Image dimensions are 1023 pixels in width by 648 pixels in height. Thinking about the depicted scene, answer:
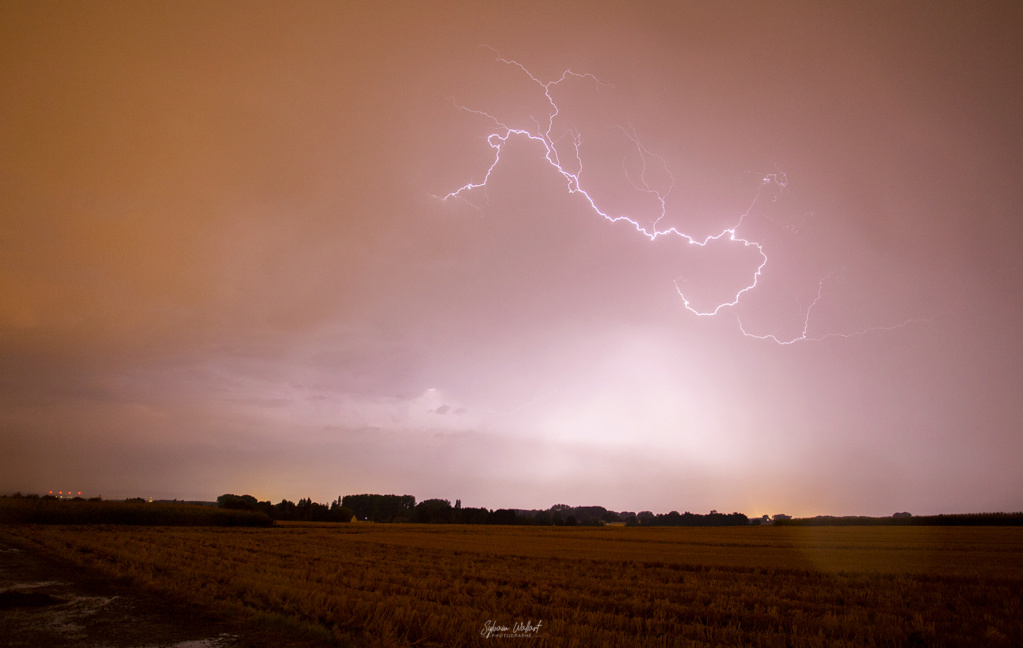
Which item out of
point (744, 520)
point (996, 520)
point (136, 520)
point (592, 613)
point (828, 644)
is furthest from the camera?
point (744, 520)

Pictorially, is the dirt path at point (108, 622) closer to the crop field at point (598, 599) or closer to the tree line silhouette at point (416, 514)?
the crop field at point (598, 599)

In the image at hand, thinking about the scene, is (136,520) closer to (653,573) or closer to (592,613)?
(653,573)

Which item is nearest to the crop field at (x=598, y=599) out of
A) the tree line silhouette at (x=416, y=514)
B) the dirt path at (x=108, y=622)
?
the dirt path at (x=108, y=622)

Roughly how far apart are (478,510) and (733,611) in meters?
134

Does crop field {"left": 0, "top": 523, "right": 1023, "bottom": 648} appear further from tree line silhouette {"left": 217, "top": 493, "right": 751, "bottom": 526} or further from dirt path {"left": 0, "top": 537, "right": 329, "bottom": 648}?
tree line silhouette {"left": 217, "top": 493, "right": 751, "bottom": 526}

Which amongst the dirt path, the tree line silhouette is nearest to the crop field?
the dirt path

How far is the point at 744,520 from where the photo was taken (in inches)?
5891

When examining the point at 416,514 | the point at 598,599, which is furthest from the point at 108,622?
the point at 416,514

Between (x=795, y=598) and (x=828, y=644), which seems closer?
(x=828, y=644)

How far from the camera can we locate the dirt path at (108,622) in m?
7.86

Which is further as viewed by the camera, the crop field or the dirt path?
the crop field

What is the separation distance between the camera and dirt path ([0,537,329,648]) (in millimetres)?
7855

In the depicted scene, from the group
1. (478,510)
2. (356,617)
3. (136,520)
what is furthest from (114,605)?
(478,510)

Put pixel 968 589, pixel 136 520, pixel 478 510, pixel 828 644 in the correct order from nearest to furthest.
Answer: pixel 828 644 → pixel 968 589 → pixel 136 520 → pixel 478 510
